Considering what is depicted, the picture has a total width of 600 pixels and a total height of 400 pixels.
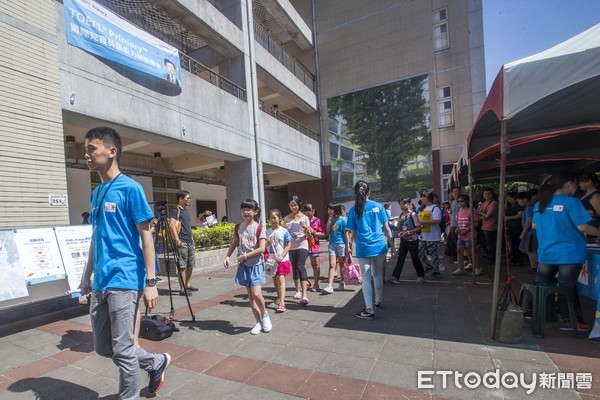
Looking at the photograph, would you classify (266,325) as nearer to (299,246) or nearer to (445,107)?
(299,246)

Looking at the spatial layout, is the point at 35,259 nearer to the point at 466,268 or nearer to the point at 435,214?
the point at 435,214

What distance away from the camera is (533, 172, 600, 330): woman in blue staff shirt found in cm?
367

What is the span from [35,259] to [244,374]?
3.58 metres

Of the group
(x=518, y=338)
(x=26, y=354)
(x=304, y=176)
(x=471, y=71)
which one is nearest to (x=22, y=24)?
(x=26, y=354)

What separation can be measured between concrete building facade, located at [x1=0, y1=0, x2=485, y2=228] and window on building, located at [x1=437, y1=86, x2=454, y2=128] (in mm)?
74

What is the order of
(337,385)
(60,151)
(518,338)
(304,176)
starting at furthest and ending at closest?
(304,176)
(60,151)
(518,338)
(337,385)

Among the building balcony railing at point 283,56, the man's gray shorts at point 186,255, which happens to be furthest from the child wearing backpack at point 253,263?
the building balcony railing at point 283,56

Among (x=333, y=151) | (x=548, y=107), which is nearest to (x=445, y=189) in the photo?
(x=333, y=151)

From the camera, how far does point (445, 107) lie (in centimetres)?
1747

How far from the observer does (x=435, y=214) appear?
6.84 meters

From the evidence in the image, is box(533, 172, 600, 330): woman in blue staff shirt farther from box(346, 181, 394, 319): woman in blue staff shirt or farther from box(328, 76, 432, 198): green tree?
box(328, 76, 432, 198): green tree

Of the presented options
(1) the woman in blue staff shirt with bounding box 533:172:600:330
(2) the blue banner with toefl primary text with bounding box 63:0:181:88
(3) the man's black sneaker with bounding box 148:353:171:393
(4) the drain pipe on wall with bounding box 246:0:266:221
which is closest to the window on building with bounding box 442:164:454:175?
(4) the drain pipe on wall with bounding box 246:0:266:221

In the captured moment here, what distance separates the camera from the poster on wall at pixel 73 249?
497cm

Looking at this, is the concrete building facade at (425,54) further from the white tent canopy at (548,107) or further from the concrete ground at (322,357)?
the concrete ground at (322,357)
